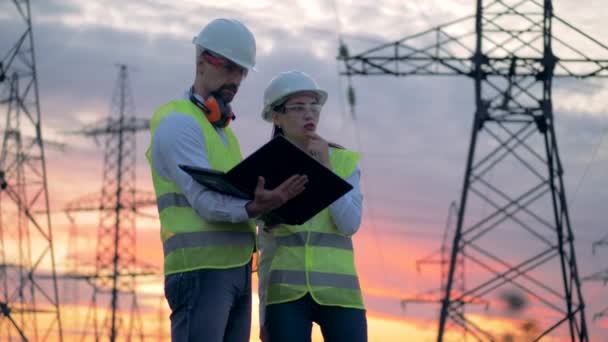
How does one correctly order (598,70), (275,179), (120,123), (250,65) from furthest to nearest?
(120,123), (598,70), (250,65), (275,179)

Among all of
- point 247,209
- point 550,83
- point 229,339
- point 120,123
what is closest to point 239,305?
point 229,339

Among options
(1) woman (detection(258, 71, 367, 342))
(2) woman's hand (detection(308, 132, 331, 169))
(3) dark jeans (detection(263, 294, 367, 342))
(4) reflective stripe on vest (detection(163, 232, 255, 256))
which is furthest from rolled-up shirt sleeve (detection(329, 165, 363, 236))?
(4) reflective stripe on vest (detection(163, 232, 255, 256))

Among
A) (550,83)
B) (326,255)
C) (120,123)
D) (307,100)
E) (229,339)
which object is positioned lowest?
(229,339)

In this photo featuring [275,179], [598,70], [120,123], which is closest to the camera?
[275,179]

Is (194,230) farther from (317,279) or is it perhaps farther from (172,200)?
(317,279)

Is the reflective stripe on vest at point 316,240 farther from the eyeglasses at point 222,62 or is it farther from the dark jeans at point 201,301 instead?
the eyeglasses at point 222,62

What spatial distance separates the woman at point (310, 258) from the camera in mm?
6645

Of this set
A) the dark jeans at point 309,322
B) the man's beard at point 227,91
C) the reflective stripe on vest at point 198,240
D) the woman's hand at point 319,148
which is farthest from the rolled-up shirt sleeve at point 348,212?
the man's beard at point 227,91

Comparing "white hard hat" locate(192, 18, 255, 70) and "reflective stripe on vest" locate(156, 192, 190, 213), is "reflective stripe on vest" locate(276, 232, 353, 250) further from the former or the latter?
"white hard hat" locate(192, 18, 255, 70)

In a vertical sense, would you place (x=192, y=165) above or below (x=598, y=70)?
below

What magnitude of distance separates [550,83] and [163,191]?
1746 centimetres

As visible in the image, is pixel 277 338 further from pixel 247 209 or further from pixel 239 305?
pixel 247 209

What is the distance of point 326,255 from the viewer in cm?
671

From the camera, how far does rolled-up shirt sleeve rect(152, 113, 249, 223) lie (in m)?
6.06
